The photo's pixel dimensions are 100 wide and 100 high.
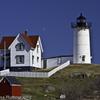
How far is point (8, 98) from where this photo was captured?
245ft

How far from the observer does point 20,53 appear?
323 ft

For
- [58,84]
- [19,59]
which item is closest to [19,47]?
[19,59]

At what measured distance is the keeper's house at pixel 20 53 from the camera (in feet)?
322

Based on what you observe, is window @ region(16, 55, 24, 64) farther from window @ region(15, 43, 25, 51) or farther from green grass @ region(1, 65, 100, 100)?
green grass @ region(1, 65, 100, 100)

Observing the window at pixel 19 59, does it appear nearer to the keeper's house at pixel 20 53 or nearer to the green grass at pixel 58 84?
the keeper's house at pixel 20 53

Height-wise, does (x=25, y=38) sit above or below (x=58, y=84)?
above

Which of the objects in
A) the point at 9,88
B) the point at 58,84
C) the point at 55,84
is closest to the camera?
the point at 9,88

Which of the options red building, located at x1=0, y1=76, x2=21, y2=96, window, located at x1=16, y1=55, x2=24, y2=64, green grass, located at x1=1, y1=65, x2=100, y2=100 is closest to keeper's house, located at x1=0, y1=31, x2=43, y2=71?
window, located at x1=16, y1=55, x2=24, y2=64

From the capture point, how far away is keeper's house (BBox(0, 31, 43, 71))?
322ft

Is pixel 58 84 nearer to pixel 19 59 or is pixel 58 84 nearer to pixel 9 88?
pixel 9 88

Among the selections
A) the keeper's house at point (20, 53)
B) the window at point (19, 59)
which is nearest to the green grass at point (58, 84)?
the keeper's house at point (20, 53)

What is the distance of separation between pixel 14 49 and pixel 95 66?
10.6 m

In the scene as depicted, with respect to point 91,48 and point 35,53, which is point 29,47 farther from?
point 91,48

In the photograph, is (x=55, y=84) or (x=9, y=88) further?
(x=55, y=84)
